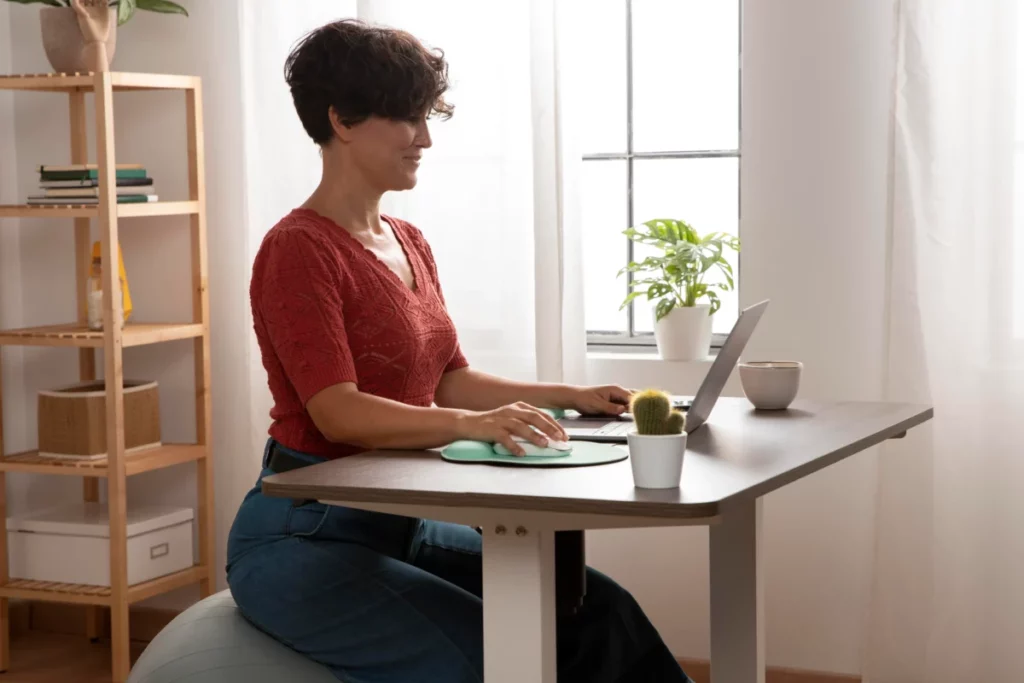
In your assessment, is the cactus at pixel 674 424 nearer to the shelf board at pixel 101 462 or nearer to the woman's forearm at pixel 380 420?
the woman's forearm at pixel 380 420

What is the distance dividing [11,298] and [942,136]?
2.69 meters

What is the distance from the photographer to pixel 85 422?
3545mm

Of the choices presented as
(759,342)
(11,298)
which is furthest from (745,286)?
(11,298)

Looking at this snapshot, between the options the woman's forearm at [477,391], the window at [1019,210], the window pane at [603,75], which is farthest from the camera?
the window pane at [603,75]

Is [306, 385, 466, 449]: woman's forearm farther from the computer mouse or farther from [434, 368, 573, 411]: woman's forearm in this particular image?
[434, 368, 573, 411]: woman's forearm

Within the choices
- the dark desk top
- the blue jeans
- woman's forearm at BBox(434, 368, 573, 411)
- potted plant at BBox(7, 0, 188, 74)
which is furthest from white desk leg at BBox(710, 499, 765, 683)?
potted plant at BBox(7, 0, 188, 74)

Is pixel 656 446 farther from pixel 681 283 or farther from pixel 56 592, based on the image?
pixel 56 592

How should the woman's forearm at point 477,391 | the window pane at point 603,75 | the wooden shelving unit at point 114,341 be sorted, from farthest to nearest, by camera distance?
1. the window pane at point 603,75
2. the wooden shelving unit at point 114,341
3. the woman's forearm at point 477,391

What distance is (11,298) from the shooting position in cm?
404

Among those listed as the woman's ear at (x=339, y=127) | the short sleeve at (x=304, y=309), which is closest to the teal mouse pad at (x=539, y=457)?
the short sleeve at (x=304, y=309)

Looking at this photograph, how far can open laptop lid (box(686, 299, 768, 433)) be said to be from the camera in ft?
6.72

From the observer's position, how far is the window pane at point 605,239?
3639 mm

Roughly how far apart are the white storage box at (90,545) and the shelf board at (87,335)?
49 cm

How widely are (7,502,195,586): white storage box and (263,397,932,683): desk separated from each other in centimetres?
189
